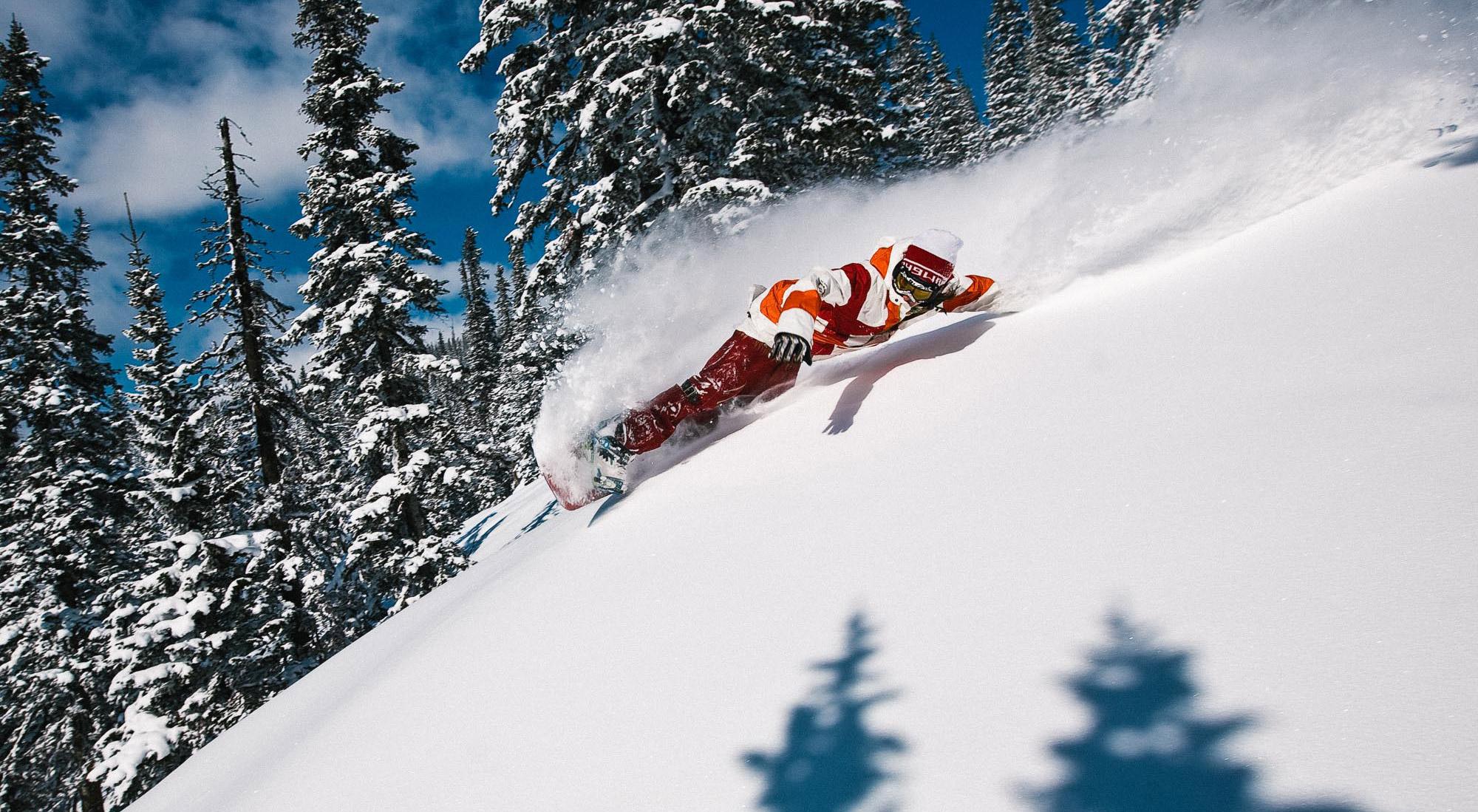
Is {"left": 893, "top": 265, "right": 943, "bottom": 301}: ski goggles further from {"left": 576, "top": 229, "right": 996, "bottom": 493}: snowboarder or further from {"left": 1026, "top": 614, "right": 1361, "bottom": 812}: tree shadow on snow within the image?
{"left": 1026, "top": 614, "right": 1361, "bottom": 812}: tree shadow on snow

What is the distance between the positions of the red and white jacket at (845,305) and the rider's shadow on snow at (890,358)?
22 centimetres

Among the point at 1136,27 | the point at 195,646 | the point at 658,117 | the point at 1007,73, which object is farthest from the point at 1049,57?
the point at 195,646

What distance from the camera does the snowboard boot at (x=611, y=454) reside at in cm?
512

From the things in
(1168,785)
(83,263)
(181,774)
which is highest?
(83,263)

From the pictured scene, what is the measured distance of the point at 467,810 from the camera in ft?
6.93

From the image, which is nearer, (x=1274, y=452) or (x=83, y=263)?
(x=1274, y=452)

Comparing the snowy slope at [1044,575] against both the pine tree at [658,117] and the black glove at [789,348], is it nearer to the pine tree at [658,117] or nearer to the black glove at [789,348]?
the black glove at [789,348]

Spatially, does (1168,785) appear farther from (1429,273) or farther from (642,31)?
(642,31)

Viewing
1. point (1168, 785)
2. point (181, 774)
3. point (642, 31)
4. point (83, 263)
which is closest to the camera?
point (1168, 785)

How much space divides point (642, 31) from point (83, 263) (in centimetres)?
1283

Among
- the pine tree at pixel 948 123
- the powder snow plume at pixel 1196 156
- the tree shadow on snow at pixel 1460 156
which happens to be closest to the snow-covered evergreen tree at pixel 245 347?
the powder snow plume at pixel 1196 156

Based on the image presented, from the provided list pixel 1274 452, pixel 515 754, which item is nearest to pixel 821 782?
pixel 515 754

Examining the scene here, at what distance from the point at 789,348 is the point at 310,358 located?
462 inches

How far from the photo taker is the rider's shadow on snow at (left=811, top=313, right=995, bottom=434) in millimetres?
4121
